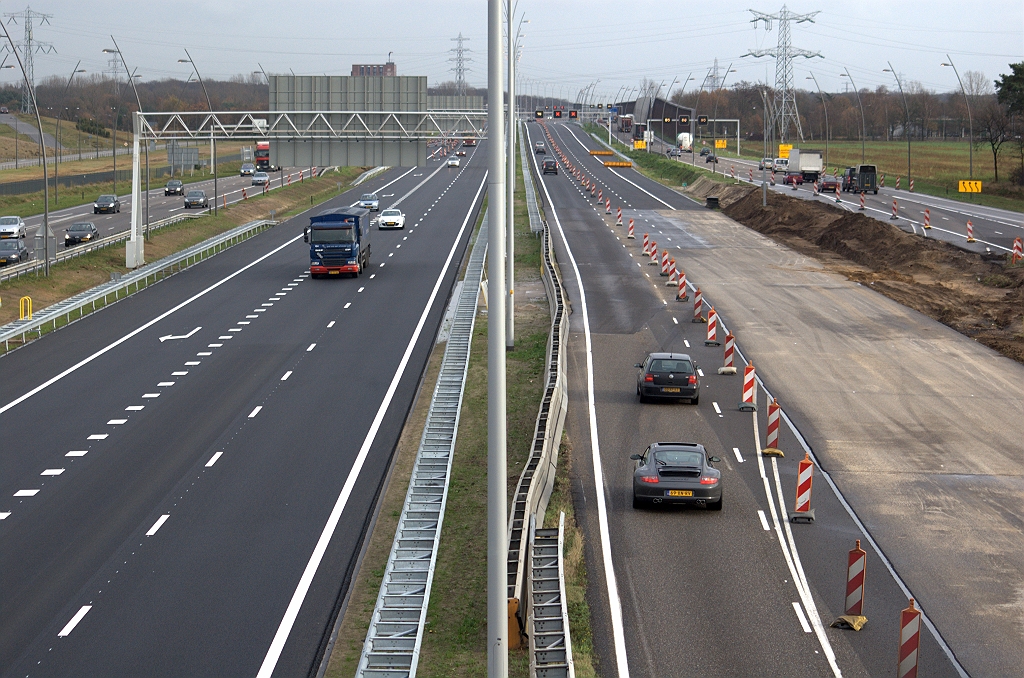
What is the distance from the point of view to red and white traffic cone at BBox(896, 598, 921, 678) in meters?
15.0

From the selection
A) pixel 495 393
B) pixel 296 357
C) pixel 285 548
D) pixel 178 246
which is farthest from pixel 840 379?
pixel 178 246

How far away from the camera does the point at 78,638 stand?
1752 cm

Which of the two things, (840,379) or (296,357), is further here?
(296,357)

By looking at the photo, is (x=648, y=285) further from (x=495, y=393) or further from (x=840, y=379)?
(x=495, y=393)

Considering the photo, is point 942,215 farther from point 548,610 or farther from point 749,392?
point 548,610

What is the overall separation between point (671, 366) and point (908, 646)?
1691cm

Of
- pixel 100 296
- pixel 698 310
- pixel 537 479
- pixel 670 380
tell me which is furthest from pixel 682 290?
pixel 537 479

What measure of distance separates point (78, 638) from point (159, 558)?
3411 mm

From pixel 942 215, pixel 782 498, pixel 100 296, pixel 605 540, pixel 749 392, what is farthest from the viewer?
pixel 942 215

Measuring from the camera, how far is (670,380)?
31469mm

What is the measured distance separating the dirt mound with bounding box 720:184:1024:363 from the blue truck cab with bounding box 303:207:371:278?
23.4 m

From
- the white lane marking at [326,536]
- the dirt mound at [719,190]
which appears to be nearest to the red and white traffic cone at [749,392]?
the white lane marking at [326,536]

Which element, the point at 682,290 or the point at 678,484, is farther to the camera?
the point at 682,290

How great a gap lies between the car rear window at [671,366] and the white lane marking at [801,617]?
1354 centimetres
